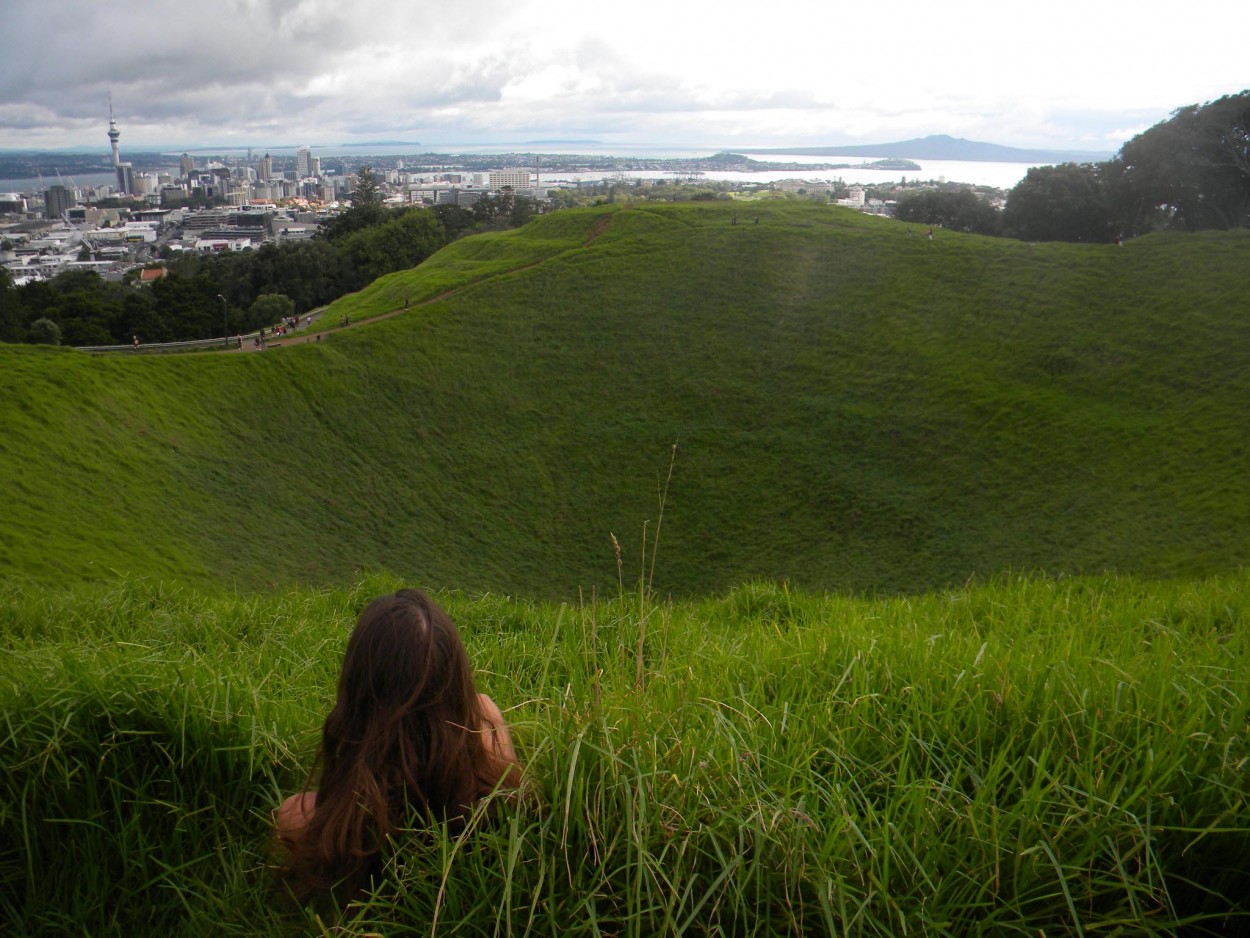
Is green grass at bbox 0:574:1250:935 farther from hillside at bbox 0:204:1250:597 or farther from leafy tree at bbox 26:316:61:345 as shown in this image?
leafy tree at bbox 26:316:61:345

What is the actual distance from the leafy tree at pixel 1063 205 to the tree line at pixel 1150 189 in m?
0.04

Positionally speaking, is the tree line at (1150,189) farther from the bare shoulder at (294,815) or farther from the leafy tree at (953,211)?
the bare shoulder at (294,815)

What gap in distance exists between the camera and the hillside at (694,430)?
15.1 m

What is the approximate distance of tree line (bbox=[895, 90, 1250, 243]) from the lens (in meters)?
30.6

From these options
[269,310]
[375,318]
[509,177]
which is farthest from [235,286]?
[509,177]

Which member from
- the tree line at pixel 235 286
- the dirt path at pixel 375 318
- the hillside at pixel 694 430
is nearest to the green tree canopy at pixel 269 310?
the tree line at pixel 235 286

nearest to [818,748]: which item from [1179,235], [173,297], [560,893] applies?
[560,893]

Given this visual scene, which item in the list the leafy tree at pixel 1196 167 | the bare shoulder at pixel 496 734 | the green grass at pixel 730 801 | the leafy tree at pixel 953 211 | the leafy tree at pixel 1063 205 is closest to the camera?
the green grass at pixel 730 801

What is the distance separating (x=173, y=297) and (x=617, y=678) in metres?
38.4

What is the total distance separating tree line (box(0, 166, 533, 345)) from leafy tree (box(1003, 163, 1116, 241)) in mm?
27925

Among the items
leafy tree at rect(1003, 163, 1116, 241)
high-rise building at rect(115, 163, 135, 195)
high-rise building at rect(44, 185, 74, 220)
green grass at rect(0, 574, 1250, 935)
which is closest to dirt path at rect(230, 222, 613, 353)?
leafy tree at rect(1003, 163, 1116, 241)

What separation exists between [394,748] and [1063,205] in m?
41.0

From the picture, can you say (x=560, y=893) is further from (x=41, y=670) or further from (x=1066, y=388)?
(x=1066, y=388)

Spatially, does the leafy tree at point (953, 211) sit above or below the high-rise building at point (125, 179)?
below
